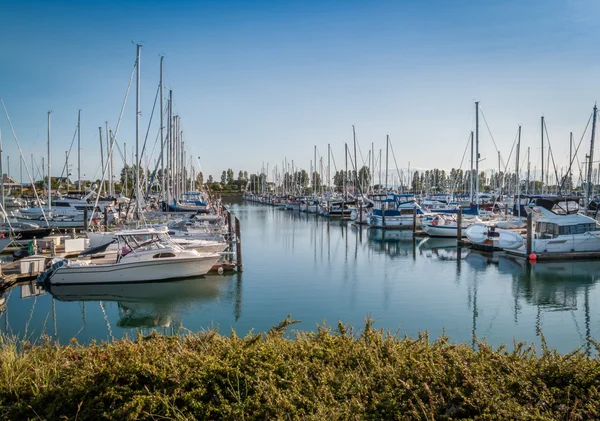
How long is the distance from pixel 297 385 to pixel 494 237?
104 ft

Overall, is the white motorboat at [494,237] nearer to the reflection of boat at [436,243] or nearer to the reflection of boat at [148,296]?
the reflection of boat at [436,243]

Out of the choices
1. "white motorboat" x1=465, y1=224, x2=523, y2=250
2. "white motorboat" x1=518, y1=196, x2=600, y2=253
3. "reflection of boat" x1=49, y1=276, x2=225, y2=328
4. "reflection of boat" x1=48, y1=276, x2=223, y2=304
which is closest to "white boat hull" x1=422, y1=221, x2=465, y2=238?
"white motorboat" x1=465, y1=224, x2=523, y2=250

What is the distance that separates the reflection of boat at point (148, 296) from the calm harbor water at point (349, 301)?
0.05 metres

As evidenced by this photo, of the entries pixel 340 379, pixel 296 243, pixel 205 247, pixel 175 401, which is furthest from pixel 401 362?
pixel 296 243

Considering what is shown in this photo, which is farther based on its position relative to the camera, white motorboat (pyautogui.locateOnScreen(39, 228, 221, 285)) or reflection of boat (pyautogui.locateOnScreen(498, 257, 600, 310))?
white motorboat (pyautogui.locateOnScreen(39, 228, 221, 285))

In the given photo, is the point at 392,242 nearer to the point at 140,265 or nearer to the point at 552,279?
the point at 552,279

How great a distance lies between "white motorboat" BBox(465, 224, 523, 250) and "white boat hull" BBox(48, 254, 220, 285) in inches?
823

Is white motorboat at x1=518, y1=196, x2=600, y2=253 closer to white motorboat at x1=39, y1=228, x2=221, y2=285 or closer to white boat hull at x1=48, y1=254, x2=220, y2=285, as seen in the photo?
white motorboat at x1=39, y1=228, x2=221, y2=285

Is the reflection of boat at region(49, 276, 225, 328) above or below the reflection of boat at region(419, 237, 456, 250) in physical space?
above

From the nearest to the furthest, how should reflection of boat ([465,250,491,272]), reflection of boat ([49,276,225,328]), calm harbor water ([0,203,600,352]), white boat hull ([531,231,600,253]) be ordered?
calm harbor water ([0,203,600,352]) → reflection of boat ([49,276,225,328]) → reflection of boat ([465,250,491,272]) → white boat hull ([531,231,600,253])

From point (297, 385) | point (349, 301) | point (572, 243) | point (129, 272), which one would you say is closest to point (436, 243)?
point (572, 243)

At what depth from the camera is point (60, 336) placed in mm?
15930

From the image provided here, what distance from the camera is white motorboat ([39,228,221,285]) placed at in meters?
21.8

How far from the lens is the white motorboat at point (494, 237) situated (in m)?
32.3
